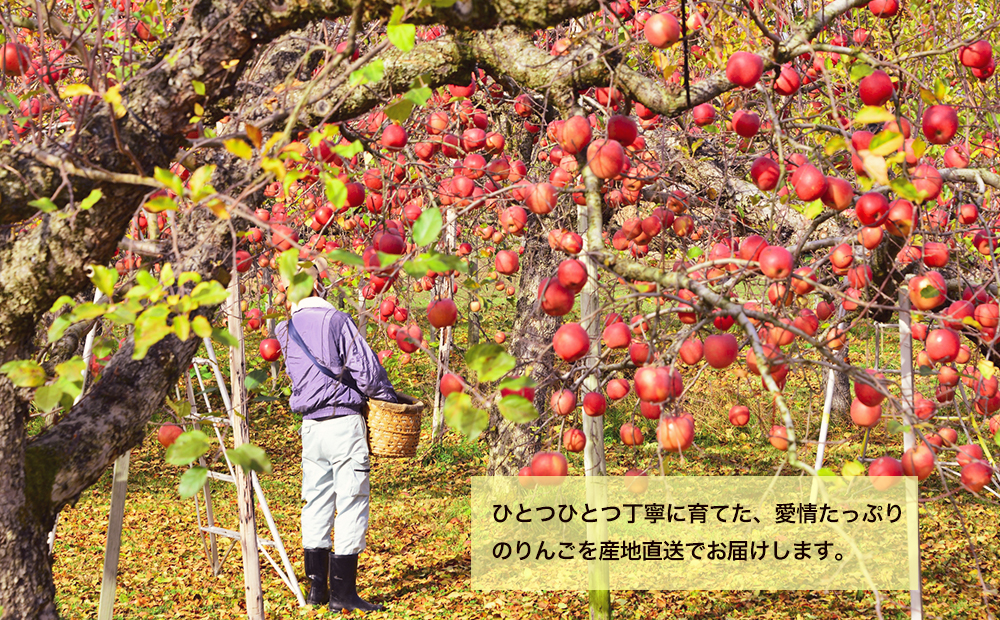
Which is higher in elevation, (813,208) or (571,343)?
(813,208)

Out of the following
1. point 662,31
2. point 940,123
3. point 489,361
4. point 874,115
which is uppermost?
point 662,31

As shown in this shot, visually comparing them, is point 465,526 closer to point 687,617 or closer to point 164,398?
point 687,617

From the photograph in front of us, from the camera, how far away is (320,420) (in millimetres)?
4355

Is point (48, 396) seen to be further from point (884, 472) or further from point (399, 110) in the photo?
point (884, 472)

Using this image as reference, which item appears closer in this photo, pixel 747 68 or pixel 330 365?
pixel 747 68

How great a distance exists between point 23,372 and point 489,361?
901 mm

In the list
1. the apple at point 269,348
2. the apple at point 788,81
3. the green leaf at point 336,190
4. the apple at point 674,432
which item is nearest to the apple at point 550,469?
the apple at point 674,432

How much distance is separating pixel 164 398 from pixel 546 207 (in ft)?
4.37

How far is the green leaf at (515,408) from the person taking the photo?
125 centimetres

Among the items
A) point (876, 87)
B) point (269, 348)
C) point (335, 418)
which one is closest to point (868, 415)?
point (876, 87)

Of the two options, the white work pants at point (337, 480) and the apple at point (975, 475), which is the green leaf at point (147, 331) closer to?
the apple at point (975, 475)

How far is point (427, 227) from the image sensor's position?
1324 mm

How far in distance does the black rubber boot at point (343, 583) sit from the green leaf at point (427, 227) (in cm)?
356

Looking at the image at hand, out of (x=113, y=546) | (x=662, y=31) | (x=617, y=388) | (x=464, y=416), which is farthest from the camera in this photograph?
(x=113, y=546)
